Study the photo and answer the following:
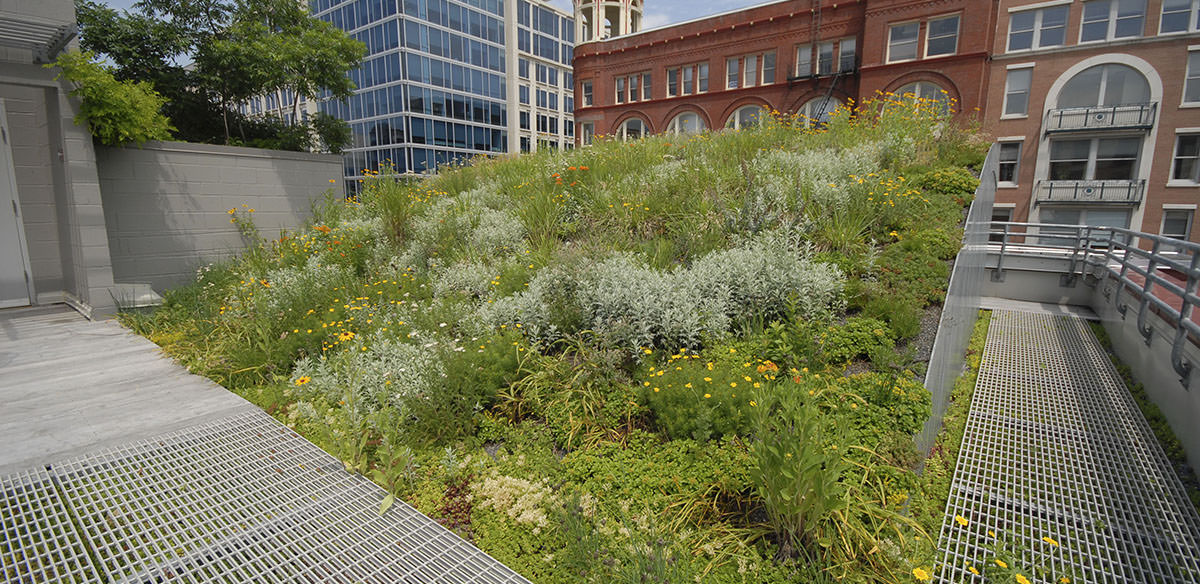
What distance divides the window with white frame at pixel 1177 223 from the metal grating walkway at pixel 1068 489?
22656mm

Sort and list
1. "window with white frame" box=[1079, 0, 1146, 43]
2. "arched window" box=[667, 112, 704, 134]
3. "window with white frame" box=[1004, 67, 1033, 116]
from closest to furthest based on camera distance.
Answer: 1. "window with white frame" box=[1079, 0, 1146, 43]
2. "window with white frame" box=[1004, 67, 1033, 116]
3. "arched window" box=[667, 112, 704, 134]

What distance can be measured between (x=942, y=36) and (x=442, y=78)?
3343cm

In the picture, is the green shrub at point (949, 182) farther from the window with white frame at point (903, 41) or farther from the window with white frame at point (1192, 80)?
the window with white frame at point (1192, 80)

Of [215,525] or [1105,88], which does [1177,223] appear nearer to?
[1105,88]

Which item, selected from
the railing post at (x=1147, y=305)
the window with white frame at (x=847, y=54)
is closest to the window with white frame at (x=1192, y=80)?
the window with white frame at (x=847, y=54)

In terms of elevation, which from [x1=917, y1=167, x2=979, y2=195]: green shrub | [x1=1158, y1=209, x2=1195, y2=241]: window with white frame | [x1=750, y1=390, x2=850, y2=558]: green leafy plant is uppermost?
[x1=917, y1=167, x2=979, y2=195]: green shrub

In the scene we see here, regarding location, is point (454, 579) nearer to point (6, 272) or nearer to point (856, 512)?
point (856, 512)

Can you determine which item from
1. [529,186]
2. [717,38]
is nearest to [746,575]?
[529,186]

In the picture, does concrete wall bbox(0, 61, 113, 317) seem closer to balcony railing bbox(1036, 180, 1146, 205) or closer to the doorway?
the doorway

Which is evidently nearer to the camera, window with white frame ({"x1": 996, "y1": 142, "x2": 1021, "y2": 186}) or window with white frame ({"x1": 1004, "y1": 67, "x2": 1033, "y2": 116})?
window with white frame ({"x1": 1004, "y1": 67, "x2": 1033, "y2": 116})

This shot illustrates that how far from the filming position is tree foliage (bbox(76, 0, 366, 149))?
9695 millimetres

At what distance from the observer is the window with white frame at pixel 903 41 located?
→ 23188mm

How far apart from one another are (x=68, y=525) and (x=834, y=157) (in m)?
7.30

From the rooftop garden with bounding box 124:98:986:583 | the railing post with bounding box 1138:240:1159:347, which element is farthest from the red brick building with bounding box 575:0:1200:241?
the railing post with bounding box 1138:240:1159:347
